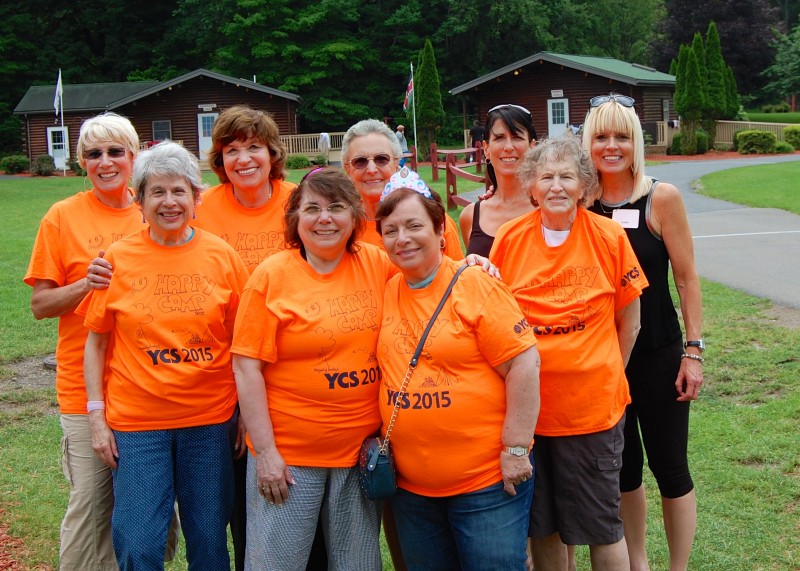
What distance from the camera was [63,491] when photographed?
554cm

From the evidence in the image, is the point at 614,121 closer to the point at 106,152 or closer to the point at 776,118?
the point at 106,152

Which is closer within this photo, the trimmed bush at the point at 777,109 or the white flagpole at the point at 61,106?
the white flagpole at the point at 61,106

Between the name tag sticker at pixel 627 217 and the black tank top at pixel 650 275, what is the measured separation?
16mm

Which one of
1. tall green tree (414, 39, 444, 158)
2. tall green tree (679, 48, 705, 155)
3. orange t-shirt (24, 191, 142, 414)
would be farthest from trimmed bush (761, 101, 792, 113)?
orange t-shirt (24, 191, 142, 414)

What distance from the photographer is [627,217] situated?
376cm

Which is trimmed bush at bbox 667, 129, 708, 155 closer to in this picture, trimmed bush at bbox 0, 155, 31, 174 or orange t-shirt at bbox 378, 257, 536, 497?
trimmed bush at bbox 0, 155, 31, 174

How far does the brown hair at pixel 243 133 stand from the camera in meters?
3.84

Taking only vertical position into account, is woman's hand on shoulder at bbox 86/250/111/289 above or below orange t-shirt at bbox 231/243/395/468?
above

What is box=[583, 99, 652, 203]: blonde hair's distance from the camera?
12.3 feet

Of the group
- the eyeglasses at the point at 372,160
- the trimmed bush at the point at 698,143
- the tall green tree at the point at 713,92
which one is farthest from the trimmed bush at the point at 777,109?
the eyeglasses at the point at 372,160

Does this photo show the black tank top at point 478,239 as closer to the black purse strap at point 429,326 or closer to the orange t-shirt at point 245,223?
the black purse strap at point 429,326

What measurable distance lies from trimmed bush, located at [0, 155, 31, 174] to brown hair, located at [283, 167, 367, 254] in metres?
42.0

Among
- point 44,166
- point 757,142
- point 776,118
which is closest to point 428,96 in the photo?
point 757,142

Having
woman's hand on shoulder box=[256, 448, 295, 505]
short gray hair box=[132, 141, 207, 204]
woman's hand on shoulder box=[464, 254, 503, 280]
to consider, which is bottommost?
woman's hand on shoulder box=[256, 448, 295, 505]
